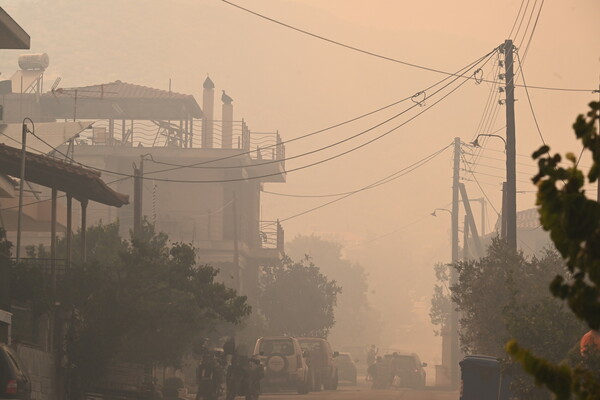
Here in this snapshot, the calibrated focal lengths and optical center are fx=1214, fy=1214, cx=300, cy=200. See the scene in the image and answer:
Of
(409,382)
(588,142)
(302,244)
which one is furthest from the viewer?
(302,244)

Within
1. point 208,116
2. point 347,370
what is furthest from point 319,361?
point 208,116

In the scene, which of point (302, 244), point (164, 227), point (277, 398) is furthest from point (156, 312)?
point (302, 244)

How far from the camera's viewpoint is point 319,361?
4572 centimetres

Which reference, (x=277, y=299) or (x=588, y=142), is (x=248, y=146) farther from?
(x=588, y=142)

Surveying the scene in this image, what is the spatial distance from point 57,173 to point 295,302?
156 feet

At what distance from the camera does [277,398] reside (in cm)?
3575

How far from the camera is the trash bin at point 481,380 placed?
23.9m

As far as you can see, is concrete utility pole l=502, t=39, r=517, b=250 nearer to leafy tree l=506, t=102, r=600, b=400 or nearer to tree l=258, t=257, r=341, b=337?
leafy tree l=506, t=102, r=600, b=400

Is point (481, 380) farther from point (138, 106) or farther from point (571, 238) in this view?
point (138, 106)

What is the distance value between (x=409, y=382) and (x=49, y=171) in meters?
30.5

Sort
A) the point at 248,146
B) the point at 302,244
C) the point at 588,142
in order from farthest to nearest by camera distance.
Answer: the point at 302,244
the point at 248,146
the point at 588,142

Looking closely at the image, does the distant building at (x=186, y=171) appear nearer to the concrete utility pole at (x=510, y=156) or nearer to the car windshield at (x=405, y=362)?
the car windshield at (x=405, y=362)

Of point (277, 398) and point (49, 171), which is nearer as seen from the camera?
point (49, 171)

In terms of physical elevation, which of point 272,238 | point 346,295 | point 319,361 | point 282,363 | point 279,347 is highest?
point 272,238
